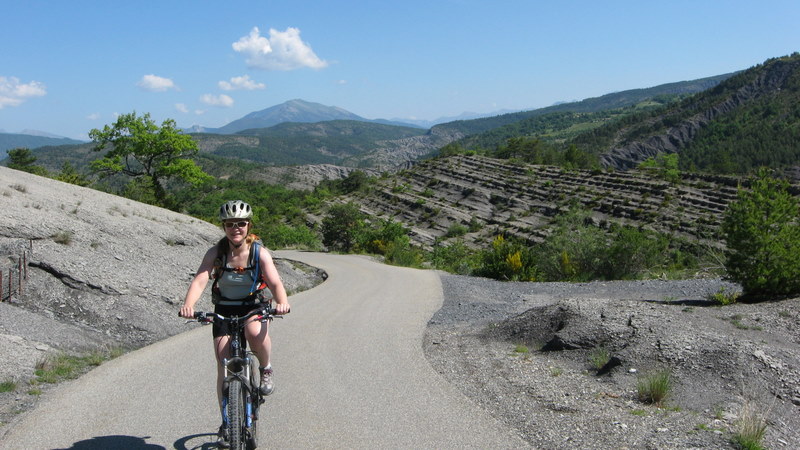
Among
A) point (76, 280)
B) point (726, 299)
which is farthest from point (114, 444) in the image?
point (726, 299)

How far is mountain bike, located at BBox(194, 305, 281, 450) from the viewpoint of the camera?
→ 4070 mm

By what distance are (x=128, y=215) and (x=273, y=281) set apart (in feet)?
42.1

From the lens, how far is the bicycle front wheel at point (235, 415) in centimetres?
404

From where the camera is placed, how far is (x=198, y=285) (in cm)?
439

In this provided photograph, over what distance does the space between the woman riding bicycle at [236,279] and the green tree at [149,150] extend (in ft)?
103

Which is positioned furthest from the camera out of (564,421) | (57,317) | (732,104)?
(732,104)

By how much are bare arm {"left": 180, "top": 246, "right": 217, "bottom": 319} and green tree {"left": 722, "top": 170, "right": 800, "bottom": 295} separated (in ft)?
38.4

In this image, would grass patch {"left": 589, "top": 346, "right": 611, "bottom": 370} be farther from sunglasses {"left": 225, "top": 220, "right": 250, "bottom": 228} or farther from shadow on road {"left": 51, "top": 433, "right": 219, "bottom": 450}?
sunglasses {"left": 225, "top": 220, "right": 250, "bottom": 228}

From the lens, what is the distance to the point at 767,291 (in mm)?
11734

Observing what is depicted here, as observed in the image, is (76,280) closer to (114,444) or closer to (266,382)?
(114,444)

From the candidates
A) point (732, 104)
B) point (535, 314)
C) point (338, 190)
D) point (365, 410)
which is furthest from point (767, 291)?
point (732, 104)

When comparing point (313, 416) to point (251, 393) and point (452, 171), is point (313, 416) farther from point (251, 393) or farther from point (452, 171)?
point (452, 171)

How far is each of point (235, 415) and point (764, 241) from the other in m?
12.2

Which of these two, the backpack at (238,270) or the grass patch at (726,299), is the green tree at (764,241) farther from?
the backpack at (238,270)
